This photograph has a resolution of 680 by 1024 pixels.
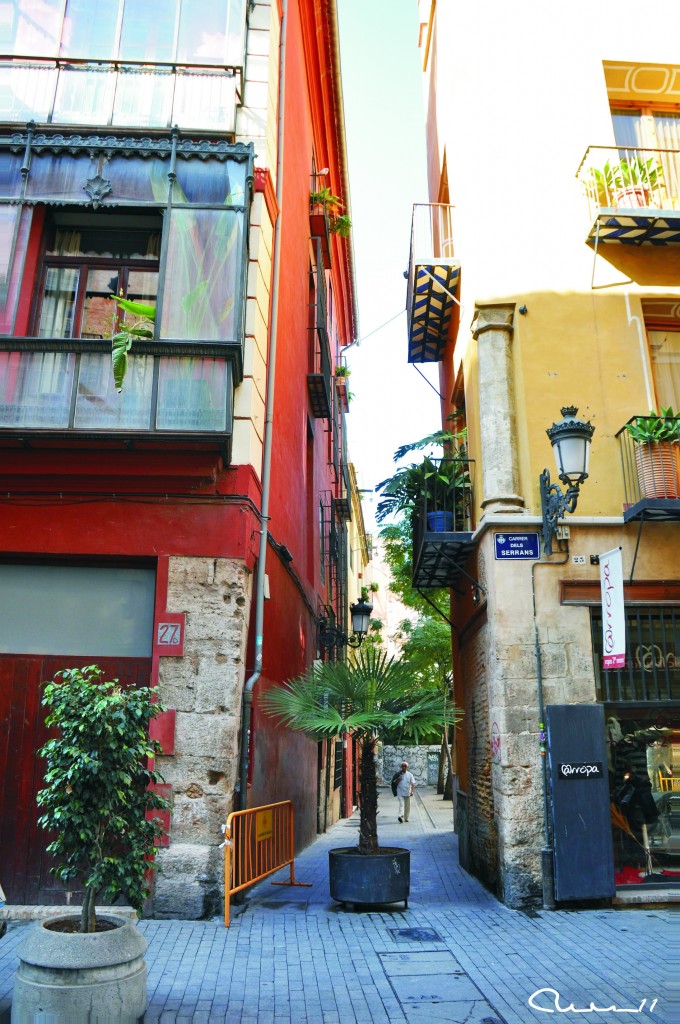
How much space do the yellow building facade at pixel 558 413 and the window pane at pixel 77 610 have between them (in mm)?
3743

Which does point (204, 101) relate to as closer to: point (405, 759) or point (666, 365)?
point (666, 365)

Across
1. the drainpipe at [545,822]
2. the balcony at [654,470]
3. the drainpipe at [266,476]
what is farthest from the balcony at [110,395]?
the balcony at [654,470]

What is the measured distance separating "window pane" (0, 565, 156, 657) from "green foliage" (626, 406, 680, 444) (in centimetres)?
561

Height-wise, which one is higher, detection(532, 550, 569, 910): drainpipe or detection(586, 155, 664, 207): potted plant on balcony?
detection(586, 155, 664, 207): potted plant on balcony

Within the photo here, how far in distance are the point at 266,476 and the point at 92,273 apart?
3.09 meters

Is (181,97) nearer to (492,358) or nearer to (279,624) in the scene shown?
(492,358)

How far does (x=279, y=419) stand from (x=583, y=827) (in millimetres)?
6394

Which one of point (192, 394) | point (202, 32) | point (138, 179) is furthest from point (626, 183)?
point (192, 394)

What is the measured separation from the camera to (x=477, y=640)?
10445 millimetres

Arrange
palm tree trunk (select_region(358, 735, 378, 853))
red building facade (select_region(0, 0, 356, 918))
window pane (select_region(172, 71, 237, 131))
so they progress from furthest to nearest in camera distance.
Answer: window pane (select_region(172, 71, 237, 131)), palm tree trunk (select_region(358, 735, 378, 853)), red building facade (select_region(0, 0, 356, 918))

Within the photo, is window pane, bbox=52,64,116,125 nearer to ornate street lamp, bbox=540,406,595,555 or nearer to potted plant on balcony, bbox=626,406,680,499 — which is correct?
ornate street lamp, bbox=540,406,595,555

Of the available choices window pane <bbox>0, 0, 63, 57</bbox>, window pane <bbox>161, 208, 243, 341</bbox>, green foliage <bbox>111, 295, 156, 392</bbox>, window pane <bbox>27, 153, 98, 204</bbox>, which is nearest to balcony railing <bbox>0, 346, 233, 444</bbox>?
green foliage <bbox>111, 295, 156, 392</bbox>

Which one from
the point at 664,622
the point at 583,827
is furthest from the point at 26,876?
the point at 664,622

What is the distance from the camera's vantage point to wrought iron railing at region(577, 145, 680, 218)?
976 centimetres
